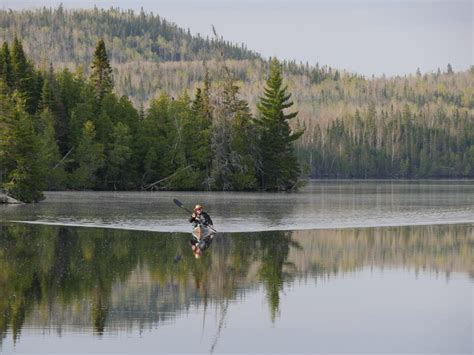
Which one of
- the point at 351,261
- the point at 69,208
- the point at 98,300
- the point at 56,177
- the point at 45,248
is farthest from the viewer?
the point at 56,177

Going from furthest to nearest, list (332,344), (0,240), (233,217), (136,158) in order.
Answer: (136,158) < (233,217) < (0,240) < (332,344)

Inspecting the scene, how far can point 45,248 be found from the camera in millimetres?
33562

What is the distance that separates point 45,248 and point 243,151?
63.3 metres

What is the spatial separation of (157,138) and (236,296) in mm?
78898

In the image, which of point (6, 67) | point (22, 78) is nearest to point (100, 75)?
point (22, 78)

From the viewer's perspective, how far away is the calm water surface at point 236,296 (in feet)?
60.3

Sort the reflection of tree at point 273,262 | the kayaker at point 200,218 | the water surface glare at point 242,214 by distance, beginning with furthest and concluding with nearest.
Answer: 1. the water surface glare at point 242,214
2. the kayaker at point 200,218
3. the reflection of tree at point 273,262

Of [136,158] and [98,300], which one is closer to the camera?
[98,300]

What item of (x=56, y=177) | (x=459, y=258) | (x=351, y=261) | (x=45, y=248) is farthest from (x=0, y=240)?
(x=56, y=177)

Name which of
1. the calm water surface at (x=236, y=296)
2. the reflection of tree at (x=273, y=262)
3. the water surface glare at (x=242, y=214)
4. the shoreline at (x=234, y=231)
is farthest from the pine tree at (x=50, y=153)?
the calm water surface at (x=236, y=296)

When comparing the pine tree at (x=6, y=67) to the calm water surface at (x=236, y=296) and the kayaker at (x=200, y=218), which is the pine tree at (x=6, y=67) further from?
the calm water surface at (x=236, y=296)

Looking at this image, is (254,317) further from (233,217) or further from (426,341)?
(233,217)

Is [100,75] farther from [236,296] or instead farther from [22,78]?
[236,296]

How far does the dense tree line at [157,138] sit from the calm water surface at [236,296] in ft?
191
